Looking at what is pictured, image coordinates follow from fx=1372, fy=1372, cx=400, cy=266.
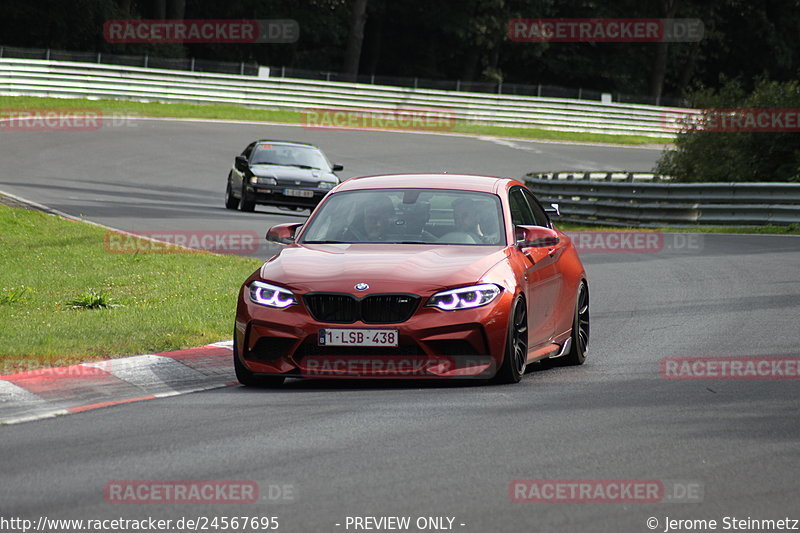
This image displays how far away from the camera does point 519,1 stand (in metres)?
75.0

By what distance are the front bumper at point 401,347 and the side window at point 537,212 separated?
87.8 inches

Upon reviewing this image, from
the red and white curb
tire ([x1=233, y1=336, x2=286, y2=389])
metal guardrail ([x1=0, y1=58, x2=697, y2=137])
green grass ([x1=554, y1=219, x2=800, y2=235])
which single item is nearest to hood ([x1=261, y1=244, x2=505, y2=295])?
tire ([x1=233, y1=336, x2=286, y2=389])

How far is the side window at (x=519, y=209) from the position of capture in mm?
10359

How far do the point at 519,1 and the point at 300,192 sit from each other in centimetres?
5029

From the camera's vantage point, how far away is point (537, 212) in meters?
11.1

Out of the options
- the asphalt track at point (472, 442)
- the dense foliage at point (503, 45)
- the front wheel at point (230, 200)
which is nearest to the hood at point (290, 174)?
the front wheel at point (230, 200)

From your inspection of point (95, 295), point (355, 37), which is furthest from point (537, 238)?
point (355, 37)

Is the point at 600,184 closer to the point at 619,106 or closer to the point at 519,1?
the point at 619,106

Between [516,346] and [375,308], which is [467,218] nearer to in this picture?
[516,346]

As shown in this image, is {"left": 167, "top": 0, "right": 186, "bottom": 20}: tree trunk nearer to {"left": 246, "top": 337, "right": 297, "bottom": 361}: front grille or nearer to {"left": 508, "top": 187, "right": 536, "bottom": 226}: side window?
{"left": 508, "top": 187, "right": 536, "bottom": 226}: side window

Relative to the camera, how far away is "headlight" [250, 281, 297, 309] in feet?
29.1

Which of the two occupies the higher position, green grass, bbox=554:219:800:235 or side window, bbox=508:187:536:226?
side window, bbox=508:187:536:226

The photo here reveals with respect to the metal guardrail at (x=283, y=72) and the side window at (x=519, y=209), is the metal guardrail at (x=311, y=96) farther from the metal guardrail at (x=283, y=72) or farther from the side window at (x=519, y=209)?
the side window at (x=519, y=209)

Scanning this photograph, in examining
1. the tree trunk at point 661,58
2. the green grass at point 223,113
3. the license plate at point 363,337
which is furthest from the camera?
the tree trunk at point 661,58
